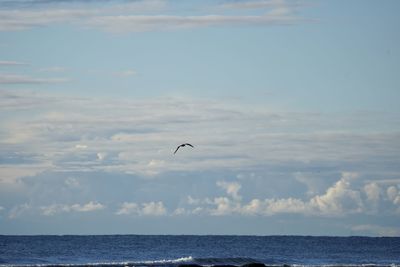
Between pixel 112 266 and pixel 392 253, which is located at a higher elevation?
pixel 392 253

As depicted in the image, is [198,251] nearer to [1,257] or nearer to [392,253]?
[392,253]

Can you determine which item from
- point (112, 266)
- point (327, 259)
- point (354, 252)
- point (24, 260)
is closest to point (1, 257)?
point (24, 260)

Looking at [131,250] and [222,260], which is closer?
[222,260]

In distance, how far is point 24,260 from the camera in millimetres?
99500

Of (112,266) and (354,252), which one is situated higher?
(354,252)

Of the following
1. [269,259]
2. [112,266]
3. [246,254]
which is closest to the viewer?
[112,266]

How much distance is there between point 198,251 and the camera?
132875 millimetres

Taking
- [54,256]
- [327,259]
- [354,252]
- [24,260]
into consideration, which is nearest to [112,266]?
[24,260]

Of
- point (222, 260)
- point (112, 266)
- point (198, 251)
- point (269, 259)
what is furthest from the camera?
point (198, 251)

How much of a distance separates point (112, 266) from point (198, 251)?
4278cm

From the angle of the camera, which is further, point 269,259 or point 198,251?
point 198,251

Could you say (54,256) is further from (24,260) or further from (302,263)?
(302,263)

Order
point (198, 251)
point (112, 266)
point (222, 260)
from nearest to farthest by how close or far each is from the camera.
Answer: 1. point (112, 266)
2. point (222, 260)
3. point (198, 251)

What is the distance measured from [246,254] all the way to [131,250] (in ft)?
51.3
